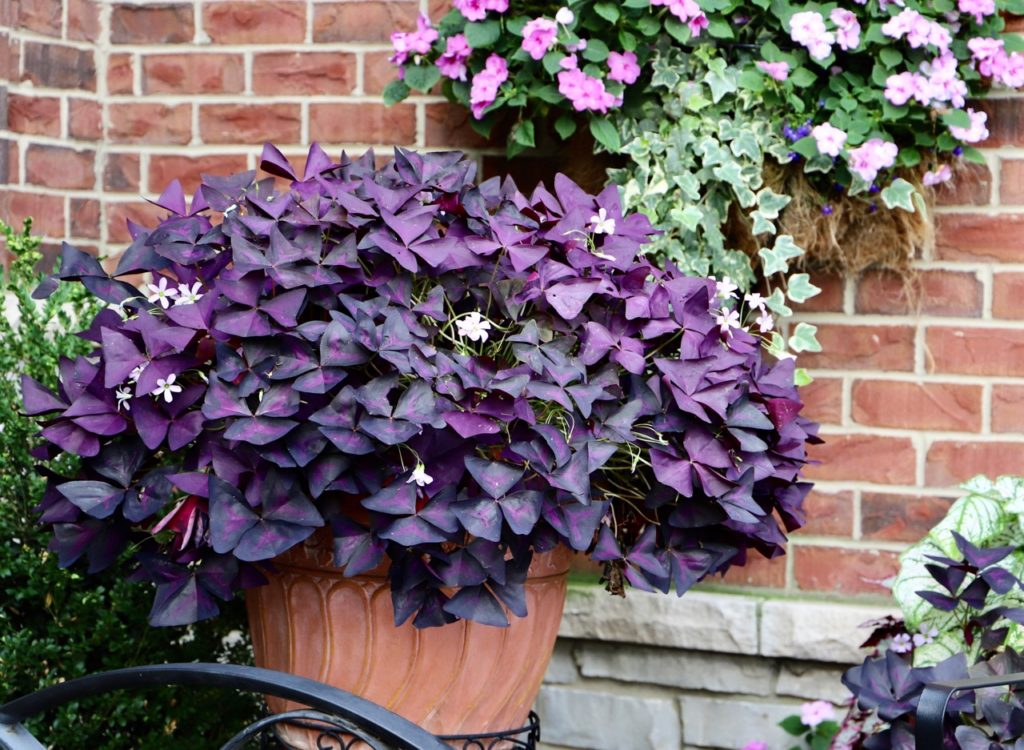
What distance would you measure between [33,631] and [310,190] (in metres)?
0.79

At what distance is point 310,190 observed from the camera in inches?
55.8

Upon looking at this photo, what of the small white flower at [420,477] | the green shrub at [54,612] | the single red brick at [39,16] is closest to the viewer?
the small white flower at [420,477]

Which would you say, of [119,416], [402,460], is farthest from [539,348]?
[119,416]

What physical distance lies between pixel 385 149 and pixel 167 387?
1041mm

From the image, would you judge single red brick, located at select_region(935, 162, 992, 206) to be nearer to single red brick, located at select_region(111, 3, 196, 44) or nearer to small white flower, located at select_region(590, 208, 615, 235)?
small white flower, located at select_region(590, 208, 615, 235)

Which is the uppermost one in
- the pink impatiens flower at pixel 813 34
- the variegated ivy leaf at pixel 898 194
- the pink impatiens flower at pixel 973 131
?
the pink impatiens flower at pixel 813 34

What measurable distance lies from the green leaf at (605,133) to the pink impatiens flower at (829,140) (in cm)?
33

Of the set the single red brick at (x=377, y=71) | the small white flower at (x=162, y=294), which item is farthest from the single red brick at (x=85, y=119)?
the small white flower at (x=162, y=294)

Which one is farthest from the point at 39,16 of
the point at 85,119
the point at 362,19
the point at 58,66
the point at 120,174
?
the point at 362,19

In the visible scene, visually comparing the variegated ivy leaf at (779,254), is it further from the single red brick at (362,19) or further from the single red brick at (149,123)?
the single red brick at (149,123)

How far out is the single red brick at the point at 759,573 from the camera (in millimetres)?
2086

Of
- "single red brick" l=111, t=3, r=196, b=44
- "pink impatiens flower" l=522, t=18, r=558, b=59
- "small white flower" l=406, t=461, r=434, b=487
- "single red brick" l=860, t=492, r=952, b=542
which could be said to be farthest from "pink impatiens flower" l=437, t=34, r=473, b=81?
"single red brick" l=860, t=492, r=952, b=542

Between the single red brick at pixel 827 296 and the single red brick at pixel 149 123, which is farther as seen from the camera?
the single red brick at pixel 149 123

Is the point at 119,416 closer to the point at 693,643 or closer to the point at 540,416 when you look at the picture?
the point at 540,416
